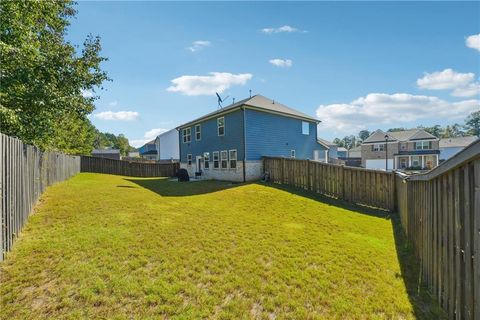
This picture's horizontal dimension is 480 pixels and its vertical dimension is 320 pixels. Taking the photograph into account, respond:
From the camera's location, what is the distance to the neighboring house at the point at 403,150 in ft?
140

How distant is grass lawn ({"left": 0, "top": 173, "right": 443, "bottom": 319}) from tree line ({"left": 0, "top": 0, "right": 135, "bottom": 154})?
3.35 meters

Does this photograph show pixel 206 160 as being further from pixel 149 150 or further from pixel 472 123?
pixel 472 123

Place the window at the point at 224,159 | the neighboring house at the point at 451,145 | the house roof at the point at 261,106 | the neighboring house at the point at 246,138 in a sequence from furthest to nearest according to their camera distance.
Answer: the neighboring house at the point at 451,145
the window at the point at 224,159
the house roof at the point at 261,106
the neighboring house at the point at 246,138

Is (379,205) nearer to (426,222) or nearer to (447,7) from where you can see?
(426,222)

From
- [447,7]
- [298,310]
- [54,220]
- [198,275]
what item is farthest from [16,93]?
[447,7]

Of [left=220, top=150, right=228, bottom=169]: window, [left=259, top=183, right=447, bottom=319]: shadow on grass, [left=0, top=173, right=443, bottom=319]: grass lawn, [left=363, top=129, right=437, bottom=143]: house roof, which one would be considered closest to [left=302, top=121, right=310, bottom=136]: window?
[left=220, top=150, right=228, bottom=169]: window

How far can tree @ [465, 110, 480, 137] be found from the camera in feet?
294

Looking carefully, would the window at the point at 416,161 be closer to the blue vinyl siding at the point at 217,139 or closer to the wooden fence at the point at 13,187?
the blue vinyl siding at the point at 217,139

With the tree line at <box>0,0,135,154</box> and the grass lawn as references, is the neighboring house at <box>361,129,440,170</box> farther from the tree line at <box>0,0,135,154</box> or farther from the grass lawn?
the tree line at <box>0,0,135,154</box>

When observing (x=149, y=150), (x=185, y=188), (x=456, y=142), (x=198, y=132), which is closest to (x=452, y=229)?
(x=185, y=188)

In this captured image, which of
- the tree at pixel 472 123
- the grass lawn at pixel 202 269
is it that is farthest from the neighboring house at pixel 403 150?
the tree at pixel 472 123

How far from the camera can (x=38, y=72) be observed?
9.35 metres

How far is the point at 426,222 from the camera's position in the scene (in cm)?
424

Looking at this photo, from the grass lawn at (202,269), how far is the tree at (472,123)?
115845mm
